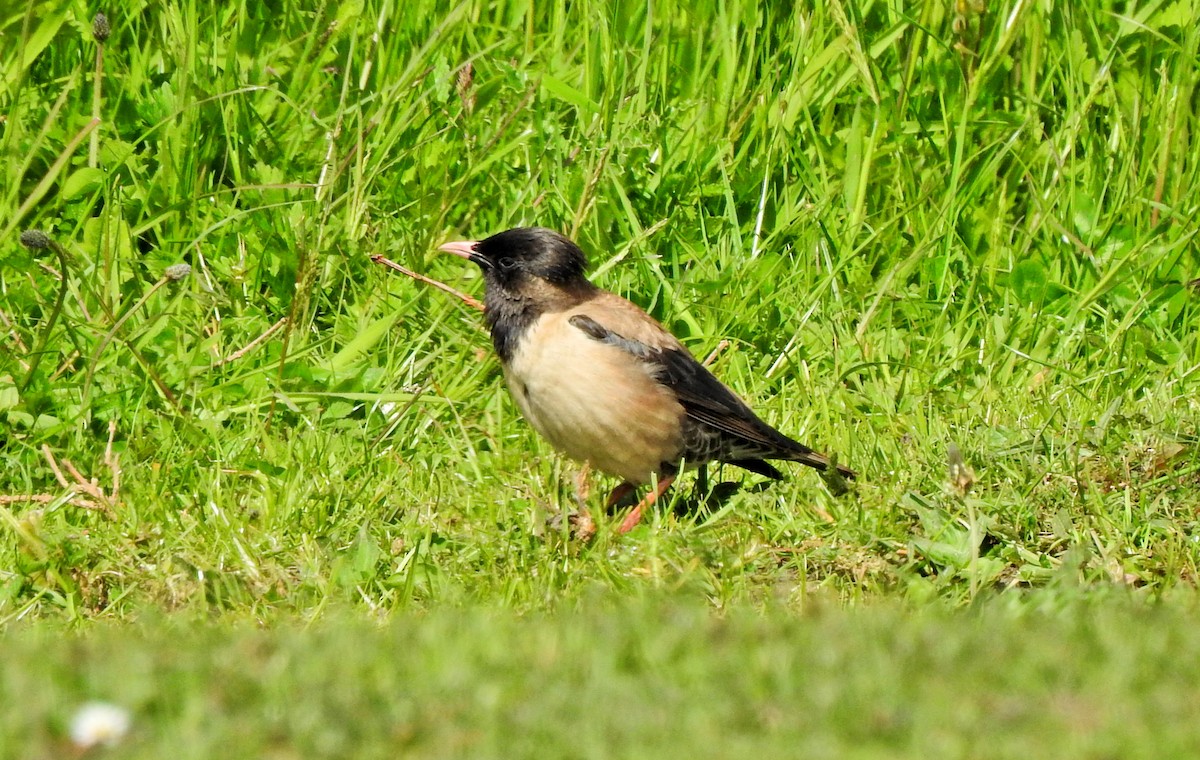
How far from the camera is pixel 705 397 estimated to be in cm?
614

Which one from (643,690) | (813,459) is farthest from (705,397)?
(643,690)

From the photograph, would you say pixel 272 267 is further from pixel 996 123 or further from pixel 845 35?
pixel 996 123

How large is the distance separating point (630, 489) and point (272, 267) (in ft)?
6.17

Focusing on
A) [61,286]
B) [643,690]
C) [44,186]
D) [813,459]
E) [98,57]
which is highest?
[98,57]

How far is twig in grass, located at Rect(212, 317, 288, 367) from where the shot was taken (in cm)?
648

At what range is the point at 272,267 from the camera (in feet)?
22.7

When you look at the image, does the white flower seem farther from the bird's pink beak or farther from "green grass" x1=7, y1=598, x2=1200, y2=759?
the bird's pink beak

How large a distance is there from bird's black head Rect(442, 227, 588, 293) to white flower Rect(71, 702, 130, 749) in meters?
3.29

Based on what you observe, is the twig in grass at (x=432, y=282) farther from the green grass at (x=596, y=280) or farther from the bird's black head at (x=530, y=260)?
the bird's black head at (x=530, y=260)

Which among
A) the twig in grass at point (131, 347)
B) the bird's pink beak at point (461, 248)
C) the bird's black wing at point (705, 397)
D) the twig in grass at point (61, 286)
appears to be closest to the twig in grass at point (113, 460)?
the twig in grass at point (131, 347)

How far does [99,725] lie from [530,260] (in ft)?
11.2

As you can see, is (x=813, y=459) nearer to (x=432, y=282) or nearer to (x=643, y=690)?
(x=432, y=282)

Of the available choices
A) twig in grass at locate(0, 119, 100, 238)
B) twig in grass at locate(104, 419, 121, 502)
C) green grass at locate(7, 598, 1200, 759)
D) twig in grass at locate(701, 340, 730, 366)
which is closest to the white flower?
green grass at locate(7, 598, 1200, 759)

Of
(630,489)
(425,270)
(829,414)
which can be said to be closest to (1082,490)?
(829,414)
